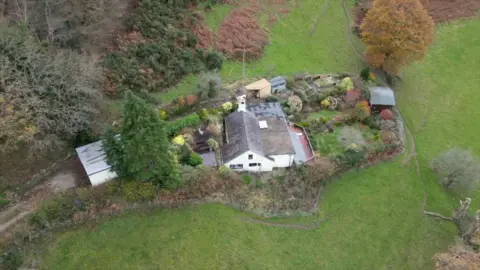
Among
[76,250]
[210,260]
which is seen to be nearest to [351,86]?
[210,260]

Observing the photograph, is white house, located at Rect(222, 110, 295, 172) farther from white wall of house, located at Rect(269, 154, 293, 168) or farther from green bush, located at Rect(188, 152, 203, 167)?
green bush, located at Rect(188, 152, 203, 167)

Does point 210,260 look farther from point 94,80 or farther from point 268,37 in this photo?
point 268,37

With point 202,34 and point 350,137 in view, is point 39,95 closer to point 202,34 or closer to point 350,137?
point 202,34

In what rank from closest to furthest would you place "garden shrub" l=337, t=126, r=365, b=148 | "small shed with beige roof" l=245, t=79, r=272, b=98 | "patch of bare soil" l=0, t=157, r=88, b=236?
"patch of bare soil" l=0, t=157, r=88, b=236
"garden shrub" l=337, t=126, r=365, b=148
"small shed with beige roof" l=245, t=79, r=272, b=98

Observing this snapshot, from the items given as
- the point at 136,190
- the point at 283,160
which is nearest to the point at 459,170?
the point at 283,160

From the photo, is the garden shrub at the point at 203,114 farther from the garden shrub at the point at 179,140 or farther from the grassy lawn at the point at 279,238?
the grassy lawn at the point at 279,238

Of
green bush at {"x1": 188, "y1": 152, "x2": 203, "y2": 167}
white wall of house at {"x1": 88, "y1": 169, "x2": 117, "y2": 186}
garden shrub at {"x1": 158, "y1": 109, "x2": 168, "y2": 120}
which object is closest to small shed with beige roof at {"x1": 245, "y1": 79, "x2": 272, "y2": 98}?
garden shrub at {"x1": 158, "y1": 109, "x2": 168, "y2": 120}

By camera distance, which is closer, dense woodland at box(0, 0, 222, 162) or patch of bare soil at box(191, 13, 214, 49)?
dense woodland at box(0, 0, 222, 162)
